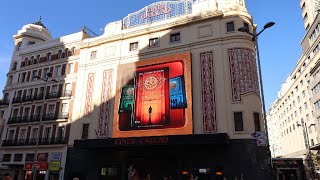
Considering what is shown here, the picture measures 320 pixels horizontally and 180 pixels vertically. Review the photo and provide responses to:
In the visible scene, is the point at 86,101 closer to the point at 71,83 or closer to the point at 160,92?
the point at 71,83

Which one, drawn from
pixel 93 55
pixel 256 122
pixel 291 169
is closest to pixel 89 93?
pixel 93 55

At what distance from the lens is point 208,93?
31.3 meters

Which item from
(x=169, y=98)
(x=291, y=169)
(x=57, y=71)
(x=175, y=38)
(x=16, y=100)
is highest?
(x=175, y=38)

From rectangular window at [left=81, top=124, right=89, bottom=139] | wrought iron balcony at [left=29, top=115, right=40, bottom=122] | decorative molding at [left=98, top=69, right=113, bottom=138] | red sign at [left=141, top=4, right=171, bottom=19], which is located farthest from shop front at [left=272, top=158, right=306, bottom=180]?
wrought iron balcony at [left=29, top=115, right=40, bottom=122]

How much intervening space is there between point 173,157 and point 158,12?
18.9 meters

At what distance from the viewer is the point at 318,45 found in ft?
177

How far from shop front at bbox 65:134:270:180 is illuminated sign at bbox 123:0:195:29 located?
16.5m

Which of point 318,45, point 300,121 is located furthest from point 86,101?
point 300,121

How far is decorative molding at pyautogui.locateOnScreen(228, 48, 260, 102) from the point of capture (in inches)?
1200

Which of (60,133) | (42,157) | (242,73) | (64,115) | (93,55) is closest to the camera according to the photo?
(242,73)

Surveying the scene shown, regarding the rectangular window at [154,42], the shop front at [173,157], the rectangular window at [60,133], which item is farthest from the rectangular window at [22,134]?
the rectangular window at [154,42]

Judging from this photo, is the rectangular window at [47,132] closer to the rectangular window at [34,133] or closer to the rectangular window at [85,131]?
the rectangular window at [34,133]

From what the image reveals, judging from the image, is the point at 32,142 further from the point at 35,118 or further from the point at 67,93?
the point at 67,93

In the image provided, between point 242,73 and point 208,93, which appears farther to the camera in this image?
point 208,93
